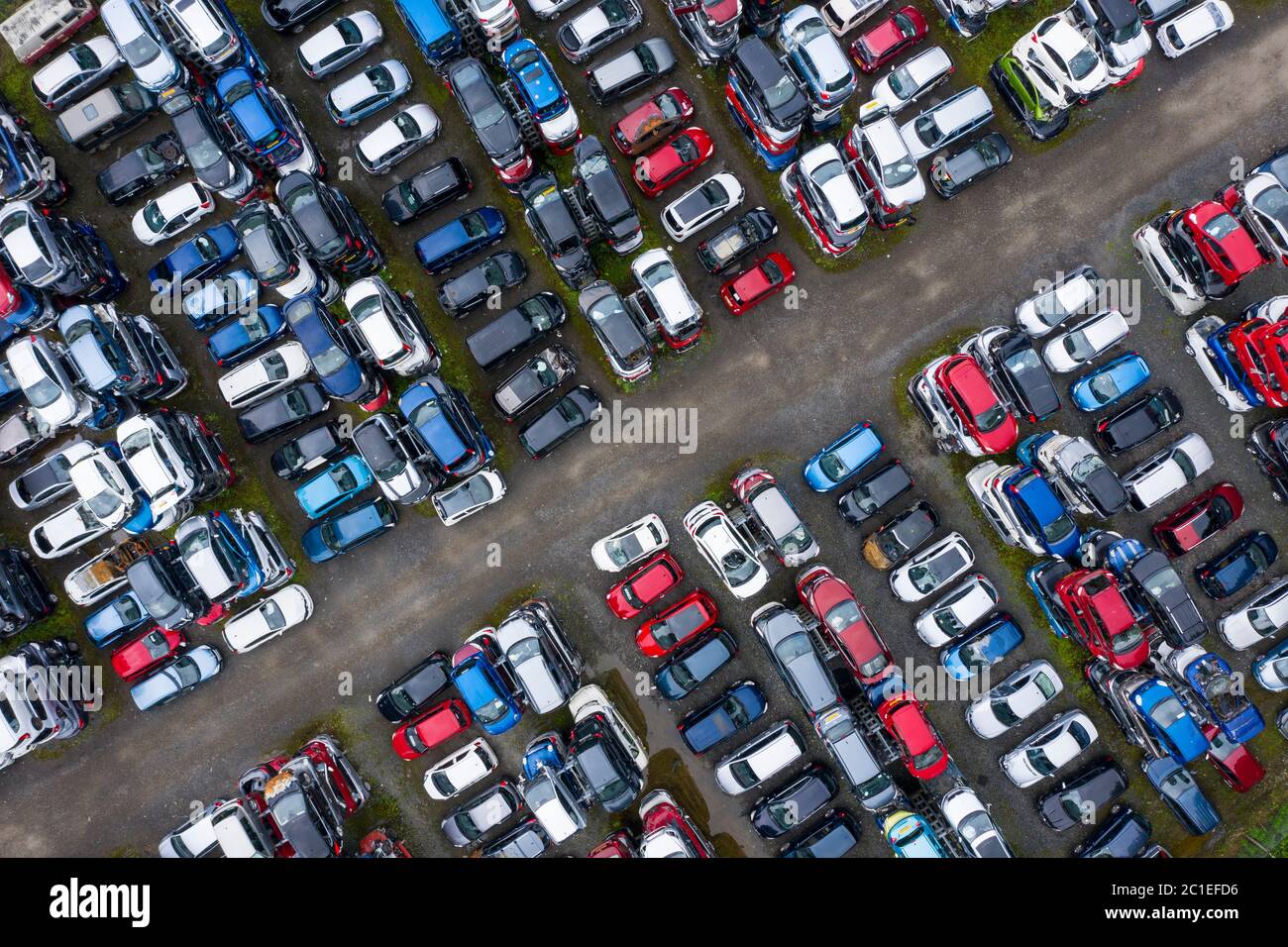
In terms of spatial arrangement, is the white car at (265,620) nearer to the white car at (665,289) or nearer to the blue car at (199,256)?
the blue car at (199,256)

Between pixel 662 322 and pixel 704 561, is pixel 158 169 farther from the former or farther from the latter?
pixel 704 561

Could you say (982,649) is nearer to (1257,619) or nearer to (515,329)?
(1257,619)

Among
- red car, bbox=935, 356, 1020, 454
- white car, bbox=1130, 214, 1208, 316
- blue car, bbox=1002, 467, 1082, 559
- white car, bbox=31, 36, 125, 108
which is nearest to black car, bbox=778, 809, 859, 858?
blue car, bbox=1002, 467, 1082, 559

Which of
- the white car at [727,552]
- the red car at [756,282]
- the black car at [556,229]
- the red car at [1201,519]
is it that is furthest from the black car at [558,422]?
the red car at [1201,519]

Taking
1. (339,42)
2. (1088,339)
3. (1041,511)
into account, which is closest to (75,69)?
(339,42)

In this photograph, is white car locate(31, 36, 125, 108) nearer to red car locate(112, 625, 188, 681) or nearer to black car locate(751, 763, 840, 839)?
red car locate(112, 625, 188, 681)
